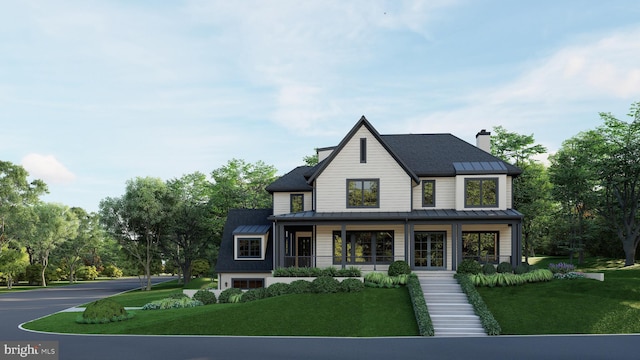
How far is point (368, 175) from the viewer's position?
3312cm

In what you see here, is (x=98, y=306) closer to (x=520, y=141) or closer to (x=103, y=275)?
(x=520, y=141)

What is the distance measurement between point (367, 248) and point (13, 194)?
48778 millimetres

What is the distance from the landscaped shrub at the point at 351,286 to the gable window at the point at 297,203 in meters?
9.61

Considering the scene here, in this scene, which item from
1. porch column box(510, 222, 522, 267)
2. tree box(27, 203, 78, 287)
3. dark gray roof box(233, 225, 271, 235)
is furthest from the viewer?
tree box(27, 203, 78, 287)

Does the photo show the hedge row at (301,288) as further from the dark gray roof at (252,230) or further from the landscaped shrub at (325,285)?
the dark gray roof at (252,230)

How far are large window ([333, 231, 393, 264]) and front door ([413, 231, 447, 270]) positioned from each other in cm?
184

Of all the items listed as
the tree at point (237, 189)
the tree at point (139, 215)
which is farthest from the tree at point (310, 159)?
the tree at point (139, 215)

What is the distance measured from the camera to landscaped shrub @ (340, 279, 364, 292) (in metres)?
27.4

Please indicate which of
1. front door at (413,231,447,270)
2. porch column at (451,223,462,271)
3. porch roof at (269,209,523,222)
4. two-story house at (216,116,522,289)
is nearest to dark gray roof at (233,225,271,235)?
two-story house at (216,116,522,289)

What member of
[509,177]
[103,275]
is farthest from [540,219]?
[103,275]

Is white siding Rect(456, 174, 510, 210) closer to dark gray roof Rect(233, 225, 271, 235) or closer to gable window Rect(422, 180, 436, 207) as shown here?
gable window Rect(422, 180, 436, 207)

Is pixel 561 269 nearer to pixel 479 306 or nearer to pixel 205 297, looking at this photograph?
pixel 479 306

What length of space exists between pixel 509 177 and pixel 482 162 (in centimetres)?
206

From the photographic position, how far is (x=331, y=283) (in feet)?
90.9
